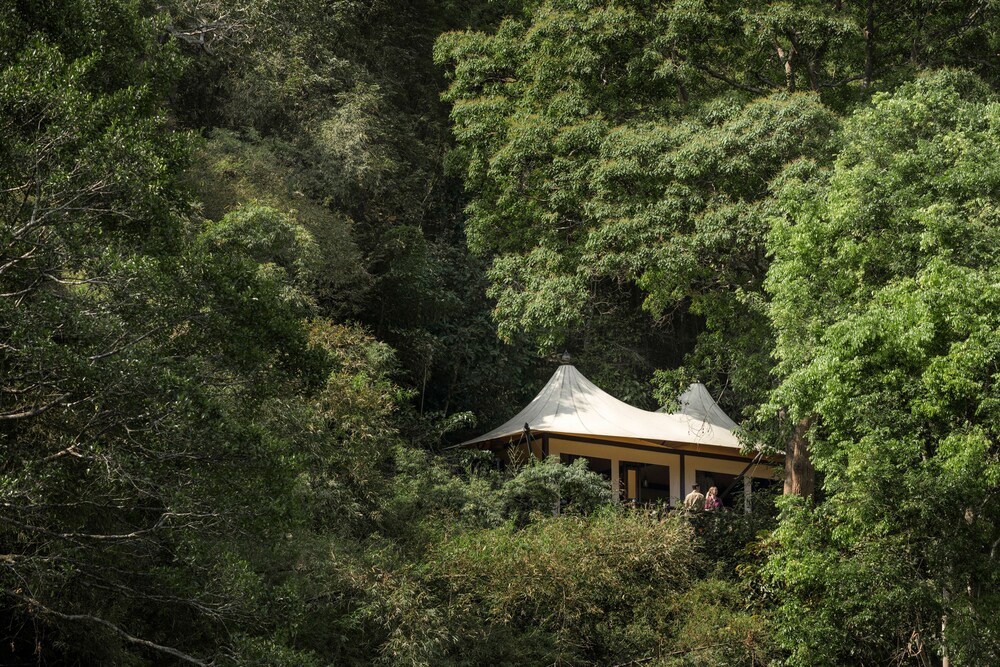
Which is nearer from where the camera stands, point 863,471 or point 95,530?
point 95,530

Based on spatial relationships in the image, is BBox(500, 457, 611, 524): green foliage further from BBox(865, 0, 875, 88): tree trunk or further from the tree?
BBox(865, 0, 875, 88): tree trunk

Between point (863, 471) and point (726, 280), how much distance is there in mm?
5176

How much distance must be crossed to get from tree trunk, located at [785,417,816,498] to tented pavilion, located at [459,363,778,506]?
1586 millimetres

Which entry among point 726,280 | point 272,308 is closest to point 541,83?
point 726,280

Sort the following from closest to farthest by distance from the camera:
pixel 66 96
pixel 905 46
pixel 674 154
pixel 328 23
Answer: pixel 66 96 < pixel 674 154 < pixel 905 46 < pixel 328 23

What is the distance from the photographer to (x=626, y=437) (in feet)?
53.6

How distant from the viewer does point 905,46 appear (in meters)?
15.3

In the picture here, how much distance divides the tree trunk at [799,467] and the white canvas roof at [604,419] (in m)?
2.04

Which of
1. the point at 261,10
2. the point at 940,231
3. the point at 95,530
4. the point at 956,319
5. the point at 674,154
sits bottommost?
the point at 95,530

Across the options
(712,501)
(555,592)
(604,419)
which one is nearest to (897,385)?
(555,592)

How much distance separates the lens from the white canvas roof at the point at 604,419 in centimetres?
1628

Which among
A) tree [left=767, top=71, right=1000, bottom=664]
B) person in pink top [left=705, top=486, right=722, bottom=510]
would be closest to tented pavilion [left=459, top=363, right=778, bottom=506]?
person in pink top [left=705, top=486, right=722, bottom=510]

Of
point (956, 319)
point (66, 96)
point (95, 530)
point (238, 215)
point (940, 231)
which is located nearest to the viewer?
point (66, 96)

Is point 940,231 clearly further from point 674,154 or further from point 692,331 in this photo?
point 692,331
